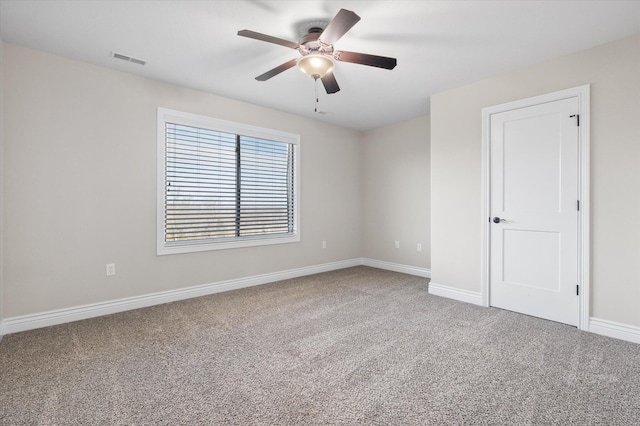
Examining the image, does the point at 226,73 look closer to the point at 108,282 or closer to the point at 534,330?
the point at 108,282

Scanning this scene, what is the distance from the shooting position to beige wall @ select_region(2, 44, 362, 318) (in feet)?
8.86

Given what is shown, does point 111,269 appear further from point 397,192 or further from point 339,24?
point 397,192

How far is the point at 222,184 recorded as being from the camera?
13.3ft

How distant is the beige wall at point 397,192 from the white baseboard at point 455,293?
968 mm

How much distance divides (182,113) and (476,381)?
3.86 m

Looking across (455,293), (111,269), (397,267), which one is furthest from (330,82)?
(397,267)

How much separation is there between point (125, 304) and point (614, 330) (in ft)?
15.1

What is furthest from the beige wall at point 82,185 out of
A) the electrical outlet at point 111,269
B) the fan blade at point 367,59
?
the fan blade at point 367,59

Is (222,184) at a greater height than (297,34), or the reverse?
(297,34)

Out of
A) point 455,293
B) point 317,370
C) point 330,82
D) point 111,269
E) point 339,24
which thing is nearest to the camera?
point 339,24

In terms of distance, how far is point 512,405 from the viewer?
1.70 meters

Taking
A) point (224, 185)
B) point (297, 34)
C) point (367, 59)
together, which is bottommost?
point (224, 185)

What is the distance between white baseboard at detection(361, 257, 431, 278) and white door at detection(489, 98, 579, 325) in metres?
1.48

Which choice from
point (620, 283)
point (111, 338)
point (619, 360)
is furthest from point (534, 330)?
point (111, 338)
